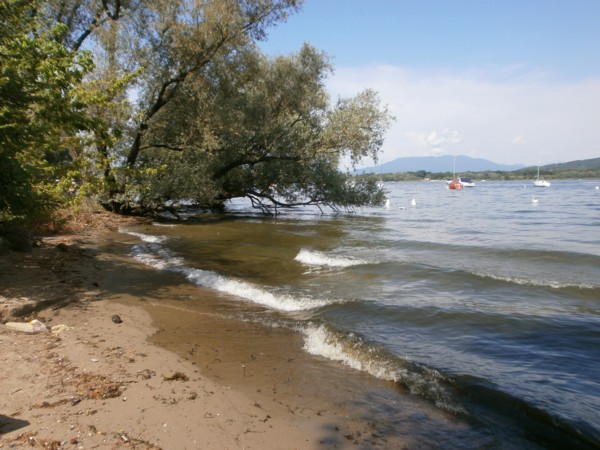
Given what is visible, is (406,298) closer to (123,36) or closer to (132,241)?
(132,241)

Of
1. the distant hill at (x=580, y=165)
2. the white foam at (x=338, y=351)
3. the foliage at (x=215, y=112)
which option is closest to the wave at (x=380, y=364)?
the white foam at (x=338, y=351)

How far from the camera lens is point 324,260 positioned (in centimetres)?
1295

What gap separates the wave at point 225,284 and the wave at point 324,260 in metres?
3.33

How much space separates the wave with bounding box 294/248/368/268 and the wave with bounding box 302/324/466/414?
5784mm

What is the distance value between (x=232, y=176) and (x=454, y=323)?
20.9m

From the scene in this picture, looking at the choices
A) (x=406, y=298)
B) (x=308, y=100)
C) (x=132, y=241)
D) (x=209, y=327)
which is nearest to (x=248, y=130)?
(x=308, y=100)

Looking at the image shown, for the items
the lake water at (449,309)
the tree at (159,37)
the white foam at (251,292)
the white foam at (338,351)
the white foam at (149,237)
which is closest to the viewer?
the lake water at (449,309)

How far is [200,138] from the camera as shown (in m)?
22.1

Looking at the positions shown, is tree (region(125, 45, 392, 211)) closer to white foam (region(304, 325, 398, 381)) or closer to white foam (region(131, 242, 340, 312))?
white foam (region(131, 242, 340, 312))

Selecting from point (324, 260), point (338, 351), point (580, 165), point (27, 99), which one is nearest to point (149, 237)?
point (324, 260)

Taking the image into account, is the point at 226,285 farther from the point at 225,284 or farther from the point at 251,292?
the point at 251,292

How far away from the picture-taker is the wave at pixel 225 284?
8.20 metres

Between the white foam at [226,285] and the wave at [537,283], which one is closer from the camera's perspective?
the white foam at [226,285]

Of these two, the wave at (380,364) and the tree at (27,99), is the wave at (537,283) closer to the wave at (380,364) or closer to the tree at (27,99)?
the wave at (380,364)
